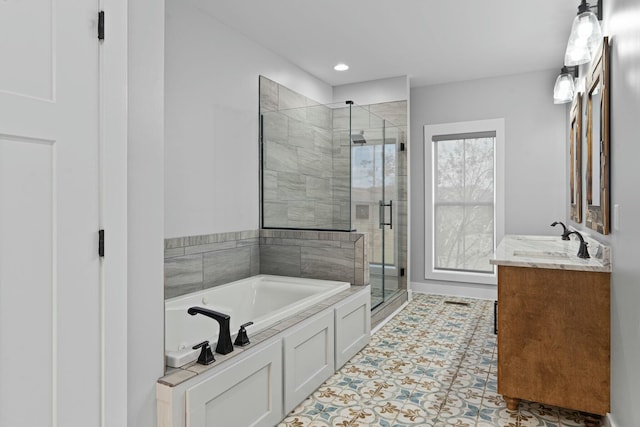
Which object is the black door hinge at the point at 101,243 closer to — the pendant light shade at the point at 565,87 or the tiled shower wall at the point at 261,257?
the tiled shower wall at the point at 261,257

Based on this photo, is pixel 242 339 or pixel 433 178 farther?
pixel 433 178

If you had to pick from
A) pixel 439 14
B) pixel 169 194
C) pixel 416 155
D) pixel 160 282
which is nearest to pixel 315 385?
pixel 160 282

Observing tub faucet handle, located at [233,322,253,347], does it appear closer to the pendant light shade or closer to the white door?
the white door

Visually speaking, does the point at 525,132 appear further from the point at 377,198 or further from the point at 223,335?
the point at 223,335

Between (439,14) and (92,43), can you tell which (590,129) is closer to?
(439,14)

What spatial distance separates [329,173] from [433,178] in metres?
1.82

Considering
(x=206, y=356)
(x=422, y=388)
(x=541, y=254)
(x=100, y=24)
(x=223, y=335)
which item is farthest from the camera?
(x=541, y=254)

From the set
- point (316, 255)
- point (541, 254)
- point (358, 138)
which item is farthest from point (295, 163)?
point (541, 254)

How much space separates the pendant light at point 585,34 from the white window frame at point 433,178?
258 cm

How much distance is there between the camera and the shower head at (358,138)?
12.3 ft

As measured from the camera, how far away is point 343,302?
2914 mm

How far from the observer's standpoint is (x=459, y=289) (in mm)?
5023

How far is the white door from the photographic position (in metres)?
1.13

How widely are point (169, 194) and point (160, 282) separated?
1315 mm
